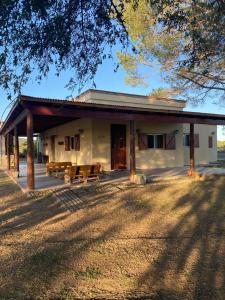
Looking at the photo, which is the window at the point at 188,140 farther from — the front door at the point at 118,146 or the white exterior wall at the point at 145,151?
the front door at the point at 118,146

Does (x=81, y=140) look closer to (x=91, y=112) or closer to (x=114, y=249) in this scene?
(x=91, y=112)

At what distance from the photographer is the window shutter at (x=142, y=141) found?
15.9 m

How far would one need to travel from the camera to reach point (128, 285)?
138 inches

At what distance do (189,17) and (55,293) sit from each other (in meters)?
5.48

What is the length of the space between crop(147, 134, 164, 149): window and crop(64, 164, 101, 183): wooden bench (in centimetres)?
572

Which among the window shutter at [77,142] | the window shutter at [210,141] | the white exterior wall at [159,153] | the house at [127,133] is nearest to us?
the house at [127,133]

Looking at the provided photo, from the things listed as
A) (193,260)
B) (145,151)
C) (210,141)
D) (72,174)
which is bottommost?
(193,260)

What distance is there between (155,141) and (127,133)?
1927mm

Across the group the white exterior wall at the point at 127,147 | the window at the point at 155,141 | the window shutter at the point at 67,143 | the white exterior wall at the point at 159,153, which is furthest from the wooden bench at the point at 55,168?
the window at the point at 155,141

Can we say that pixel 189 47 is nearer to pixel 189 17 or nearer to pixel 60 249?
pixel 189 17

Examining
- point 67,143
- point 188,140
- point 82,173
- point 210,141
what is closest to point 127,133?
point 67,143

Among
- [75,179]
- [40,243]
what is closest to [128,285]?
[40,243]

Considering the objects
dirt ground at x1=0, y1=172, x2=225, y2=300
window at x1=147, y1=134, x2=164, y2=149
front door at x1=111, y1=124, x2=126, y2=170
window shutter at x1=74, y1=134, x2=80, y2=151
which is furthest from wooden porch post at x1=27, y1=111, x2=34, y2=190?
window at x1=147, y1=134, x2=164, y2=149

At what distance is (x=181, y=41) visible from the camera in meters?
10.2
